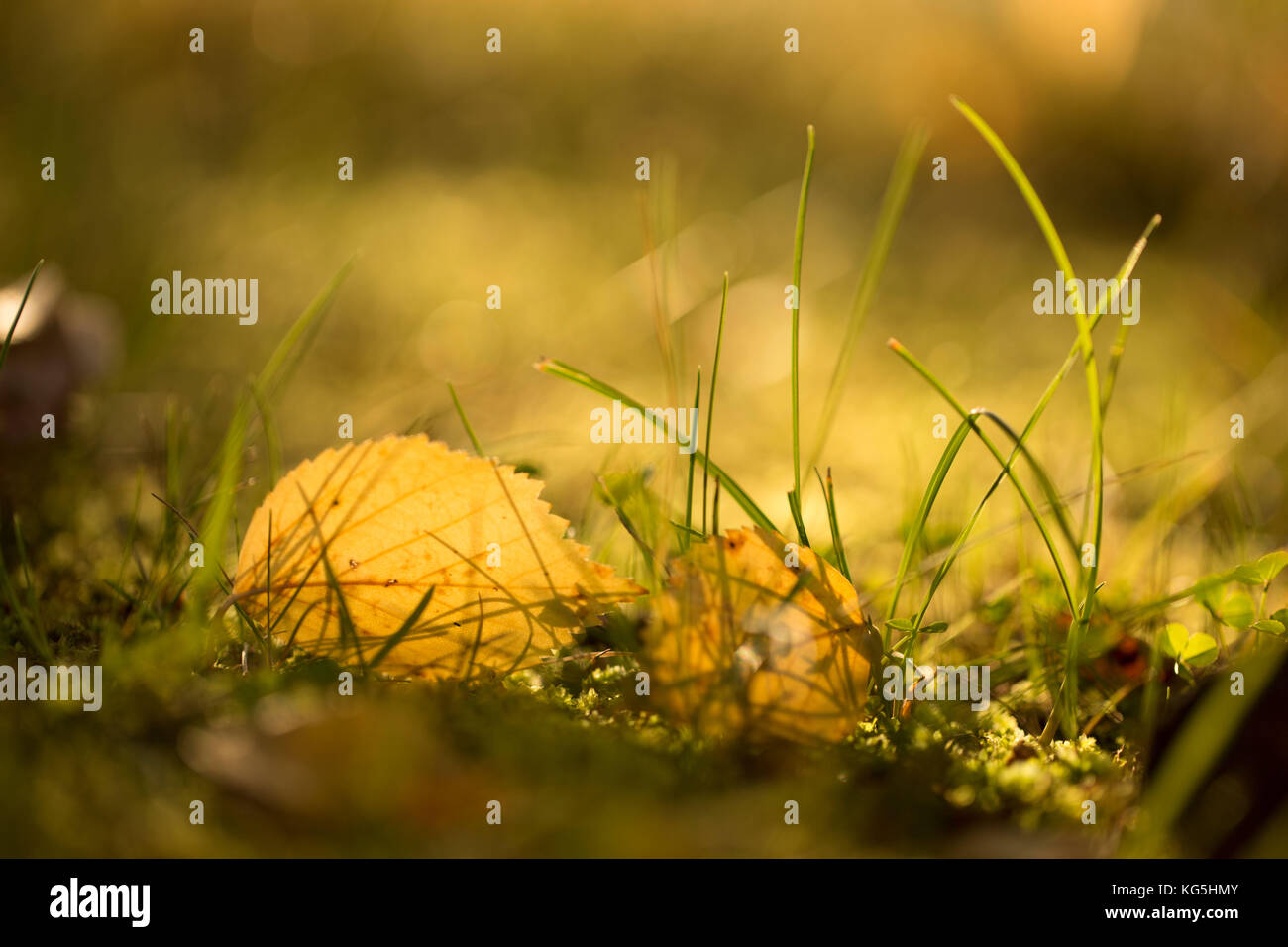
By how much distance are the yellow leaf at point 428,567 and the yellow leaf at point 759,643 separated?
7cm

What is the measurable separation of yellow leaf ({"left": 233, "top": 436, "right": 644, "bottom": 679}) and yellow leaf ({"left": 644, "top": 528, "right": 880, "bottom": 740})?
0.23ft

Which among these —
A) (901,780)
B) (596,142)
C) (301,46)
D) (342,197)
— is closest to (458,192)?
(342,197)

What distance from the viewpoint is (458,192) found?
8.68 feet

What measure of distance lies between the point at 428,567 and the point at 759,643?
240 millimetres

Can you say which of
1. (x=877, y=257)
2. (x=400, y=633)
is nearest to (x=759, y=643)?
(x=400, y=633)

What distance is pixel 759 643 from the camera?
1.88 ft

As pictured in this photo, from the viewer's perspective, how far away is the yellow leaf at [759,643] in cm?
55

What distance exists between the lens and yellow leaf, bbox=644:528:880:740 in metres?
0.55

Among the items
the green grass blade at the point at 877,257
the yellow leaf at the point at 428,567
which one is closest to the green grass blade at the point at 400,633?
the yellow leaf at the point at 428,567

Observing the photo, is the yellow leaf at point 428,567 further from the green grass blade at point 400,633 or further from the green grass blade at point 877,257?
the green grass blade at point 877,257

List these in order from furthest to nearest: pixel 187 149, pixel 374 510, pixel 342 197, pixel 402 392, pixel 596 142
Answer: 1. pixel 596 142
2. pixel 187 149
3. pixel 342 197
4. pixel 402 392
5. pixel 374 510

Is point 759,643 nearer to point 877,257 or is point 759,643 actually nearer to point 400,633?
point 400,633
